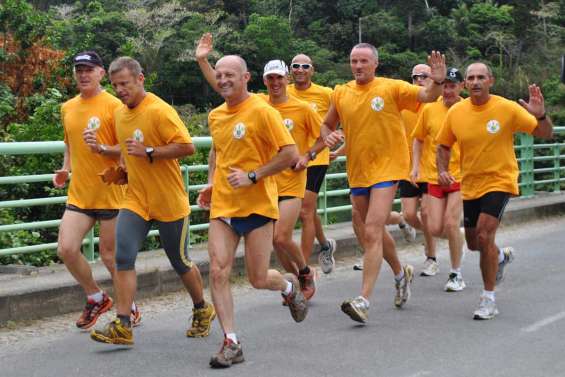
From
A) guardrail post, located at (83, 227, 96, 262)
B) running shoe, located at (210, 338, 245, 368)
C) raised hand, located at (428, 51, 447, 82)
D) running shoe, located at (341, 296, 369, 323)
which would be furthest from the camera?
guardrail post, located at (83, 227, 96, 262)

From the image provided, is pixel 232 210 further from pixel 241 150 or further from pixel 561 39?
pixel 561 39

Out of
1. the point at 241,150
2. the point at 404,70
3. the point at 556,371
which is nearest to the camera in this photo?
the point at 556,371

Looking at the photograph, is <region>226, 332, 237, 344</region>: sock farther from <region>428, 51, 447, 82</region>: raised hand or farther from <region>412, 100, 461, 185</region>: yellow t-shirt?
<region>412, 100, 461, 185</region>: yellow t-shirt

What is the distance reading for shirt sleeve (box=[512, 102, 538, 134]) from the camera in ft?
27.9

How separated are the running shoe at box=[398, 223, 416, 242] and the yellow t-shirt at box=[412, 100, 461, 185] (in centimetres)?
192

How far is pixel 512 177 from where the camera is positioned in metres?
8.70

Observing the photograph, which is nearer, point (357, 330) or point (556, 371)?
point (556, 371)

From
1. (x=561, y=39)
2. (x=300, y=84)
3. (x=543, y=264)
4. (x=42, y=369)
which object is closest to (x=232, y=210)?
(x=42, y=369)

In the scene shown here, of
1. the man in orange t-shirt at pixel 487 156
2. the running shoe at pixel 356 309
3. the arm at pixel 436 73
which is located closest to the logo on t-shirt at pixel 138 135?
the running shoe at pixel 356 309

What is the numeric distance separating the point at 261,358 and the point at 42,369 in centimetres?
146

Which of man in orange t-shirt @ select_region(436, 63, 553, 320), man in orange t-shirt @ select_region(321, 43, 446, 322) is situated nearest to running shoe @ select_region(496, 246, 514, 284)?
man in orange t-shirt @ select_region(436, 63, 553, 320)

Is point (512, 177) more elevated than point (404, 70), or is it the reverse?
point (512, 177)

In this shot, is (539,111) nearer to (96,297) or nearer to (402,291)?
(402,291)

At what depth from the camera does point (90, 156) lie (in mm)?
7922
